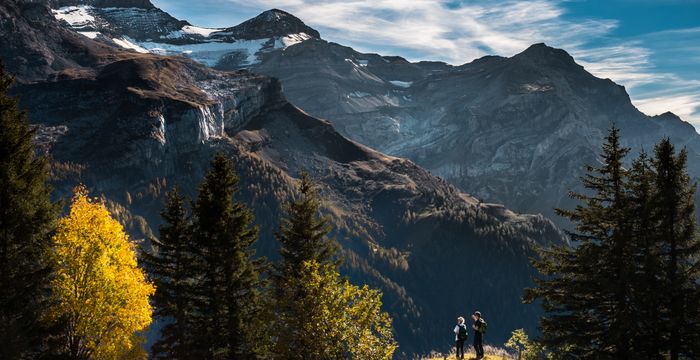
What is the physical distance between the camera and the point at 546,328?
29719mm

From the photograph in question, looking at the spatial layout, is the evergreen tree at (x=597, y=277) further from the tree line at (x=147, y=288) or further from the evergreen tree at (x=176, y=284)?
the evergreen tree at (x=176, y=284)

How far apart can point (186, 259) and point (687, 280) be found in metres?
24.7

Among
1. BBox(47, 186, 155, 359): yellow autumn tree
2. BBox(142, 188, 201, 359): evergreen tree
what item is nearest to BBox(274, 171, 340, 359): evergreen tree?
BBox(142, 188, 201, 359): evergreen tree

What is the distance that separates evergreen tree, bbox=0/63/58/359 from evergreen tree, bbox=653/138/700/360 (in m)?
29.0

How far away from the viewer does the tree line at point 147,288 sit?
2484 cm

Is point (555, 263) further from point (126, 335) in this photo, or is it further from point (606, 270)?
point (126, 335)

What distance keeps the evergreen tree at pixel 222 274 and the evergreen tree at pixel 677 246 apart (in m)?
19.8

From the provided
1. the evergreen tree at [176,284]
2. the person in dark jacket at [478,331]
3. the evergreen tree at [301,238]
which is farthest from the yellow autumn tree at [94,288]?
the person in dark jacket at [478,331]

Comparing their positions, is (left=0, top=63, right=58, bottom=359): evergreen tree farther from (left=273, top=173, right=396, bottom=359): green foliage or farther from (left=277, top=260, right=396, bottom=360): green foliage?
(left=277, top=260, right=396, bottom=360): green foliage

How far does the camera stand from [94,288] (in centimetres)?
2947

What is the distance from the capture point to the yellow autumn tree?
2920 centimetres

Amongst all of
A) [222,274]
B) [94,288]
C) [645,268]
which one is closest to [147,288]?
[94,288]

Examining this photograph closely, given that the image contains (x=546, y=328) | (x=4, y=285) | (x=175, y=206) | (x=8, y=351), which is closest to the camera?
(x=8, y=351)

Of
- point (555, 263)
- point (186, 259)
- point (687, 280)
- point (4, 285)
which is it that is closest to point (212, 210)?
point (186, 259)
